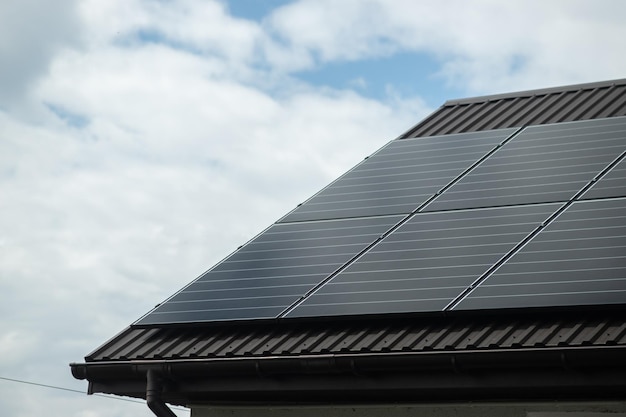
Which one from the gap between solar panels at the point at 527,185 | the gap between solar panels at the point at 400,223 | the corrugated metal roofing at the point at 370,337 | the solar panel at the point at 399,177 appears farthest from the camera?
the solar panel at the point at 399,177

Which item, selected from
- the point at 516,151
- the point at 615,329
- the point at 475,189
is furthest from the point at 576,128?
the point at 615,329

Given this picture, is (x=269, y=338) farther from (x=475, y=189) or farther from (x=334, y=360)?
(x=475, y=189)

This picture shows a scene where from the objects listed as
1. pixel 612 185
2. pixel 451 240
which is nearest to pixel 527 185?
pixel 612 185

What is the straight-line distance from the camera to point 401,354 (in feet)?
30.1

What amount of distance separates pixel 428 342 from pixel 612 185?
3.37 metres

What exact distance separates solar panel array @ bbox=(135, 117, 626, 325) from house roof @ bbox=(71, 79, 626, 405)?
4 centimetres

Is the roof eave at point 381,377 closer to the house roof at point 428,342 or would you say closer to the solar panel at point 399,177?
the house roof at point 428,342

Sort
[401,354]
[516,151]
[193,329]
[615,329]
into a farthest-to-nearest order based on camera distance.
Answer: [516,151] → [193,329] → [401,354] → [615,329]

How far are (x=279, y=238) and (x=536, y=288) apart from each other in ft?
13.6

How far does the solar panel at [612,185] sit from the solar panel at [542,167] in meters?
0.11

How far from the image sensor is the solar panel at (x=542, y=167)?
11711 millimetres

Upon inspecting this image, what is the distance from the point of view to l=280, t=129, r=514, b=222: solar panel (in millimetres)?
12781

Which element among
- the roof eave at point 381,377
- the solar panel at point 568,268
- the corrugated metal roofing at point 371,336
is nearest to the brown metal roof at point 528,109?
the solar panel at point 568,268

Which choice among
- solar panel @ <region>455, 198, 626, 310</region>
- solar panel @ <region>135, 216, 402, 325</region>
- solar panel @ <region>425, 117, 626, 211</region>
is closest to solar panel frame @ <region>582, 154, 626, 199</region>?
solar panel @ <region>425, 117, 626, 211</region>
